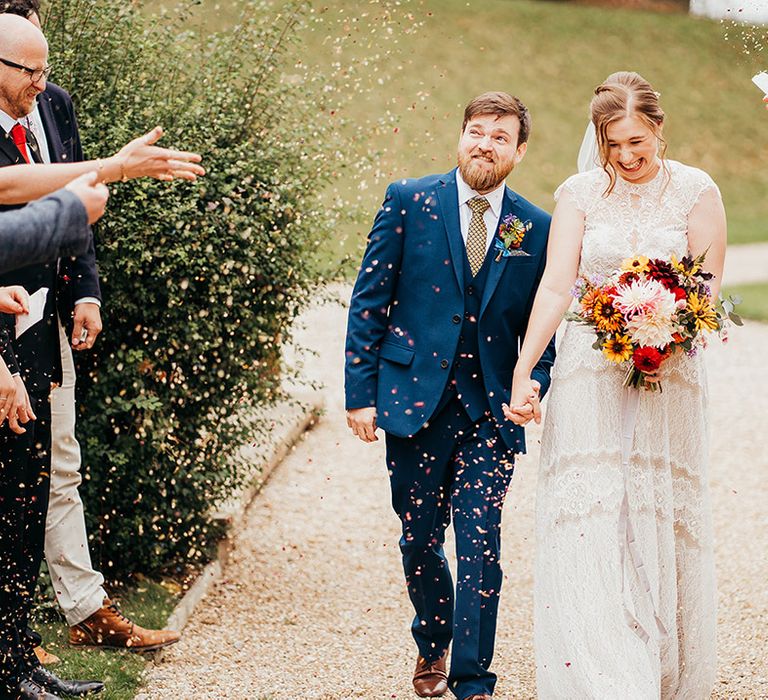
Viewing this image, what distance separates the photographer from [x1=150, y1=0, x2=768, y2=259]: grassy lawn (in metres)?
24.1

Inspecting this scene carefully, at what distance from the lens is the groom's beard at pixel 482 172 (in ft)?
14.2

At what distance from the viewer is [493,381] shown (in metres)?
4.29

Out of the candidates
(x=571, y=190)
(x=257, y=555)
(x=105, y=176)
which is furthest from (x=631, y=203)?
(x=257, y=555)

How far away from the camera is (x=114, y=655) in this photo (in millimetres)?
4695

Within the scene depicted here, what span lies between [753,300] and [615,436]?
12311mm

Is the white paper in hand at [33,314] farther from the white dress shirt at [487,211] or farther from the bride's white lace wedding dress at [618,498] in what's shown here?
the bride's white lace wedding dress at [618,498]

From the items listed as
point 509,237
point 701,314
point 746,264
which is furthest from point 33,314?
point 746,264

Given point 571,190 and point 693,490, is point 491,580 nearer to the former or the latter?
point 693,490

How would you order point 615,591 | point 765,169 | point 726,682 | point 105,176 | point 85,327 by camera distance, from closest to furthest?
point 105,176, point 615,591, point 85,327, point 726,682, point 765,169

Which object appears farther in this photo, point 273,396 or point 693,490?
point 273,396

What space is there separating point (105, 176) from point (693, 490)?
7.70 ft

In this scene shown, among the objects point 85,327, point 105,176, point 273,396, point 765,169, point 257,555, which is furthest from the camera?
point 765,169

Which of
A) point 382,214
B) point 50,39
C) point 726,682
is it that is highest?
point 50,39

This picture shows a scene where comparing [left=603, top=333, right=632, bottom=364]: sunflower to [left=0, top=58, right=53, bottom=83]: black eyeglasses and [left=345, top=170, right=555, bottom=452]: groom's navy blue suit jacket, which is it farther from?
[left=0, top=58, right=53, bottom=83]: black eyeglasses
